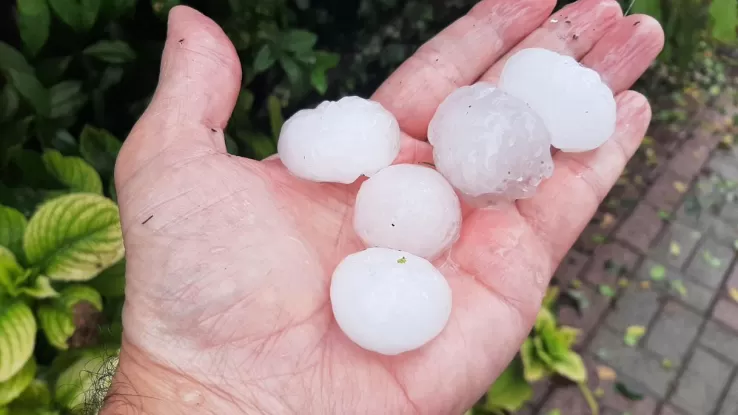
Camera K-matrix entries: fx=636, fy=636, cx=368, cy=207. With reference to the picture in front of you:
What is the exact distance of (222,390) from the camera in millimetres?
1086

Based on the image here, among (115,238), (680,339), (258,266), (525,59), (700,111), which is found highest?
(525,59)

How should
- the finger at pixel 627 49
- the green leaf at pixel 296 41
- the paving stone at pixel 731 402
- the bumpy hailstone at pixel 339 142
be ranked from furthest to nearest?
the paving stone at pixel 731 402, the green leaf at pixel 296 41, the finger at pixel 627 49, the bumpy hailstone at pixel 339 142

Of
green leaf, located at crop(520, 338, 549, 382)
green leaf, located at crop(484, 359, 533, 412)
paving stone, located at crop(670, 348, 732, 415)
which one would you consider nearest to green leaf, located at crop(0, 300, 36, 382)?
green leaf, located at crop(484, 359, 533, 412)

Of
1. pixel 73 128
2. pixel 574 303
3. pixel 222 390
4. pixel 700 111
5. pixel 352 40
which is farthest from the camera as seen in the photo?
pixel 700 111

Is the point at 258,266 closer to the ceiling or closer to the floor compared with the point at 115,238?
closer to the ceiling

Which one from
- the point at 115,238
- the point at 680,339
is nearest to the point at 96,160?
the point at 115,238

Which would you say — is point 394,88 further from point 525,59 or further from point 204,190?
point 204,190

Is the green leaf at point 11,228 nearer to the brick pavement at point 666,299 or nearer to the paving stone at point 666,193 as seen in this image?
the brick pavement at point 666,299

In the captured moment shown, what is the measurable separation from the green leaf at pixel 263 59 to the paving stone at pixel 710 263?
183 centimetres

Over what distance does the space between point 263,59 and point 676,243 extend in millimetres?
1865

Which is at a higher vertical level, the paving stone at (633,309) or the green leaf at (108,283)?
the green leaf at (108,283)

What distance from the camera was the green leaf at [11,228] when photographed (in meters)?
1.44

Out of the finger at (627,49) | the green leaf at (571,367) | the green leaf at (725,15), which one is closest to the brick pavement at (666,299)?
the green leaf at (571,367)

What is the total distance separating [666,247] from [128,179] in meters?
2.16
